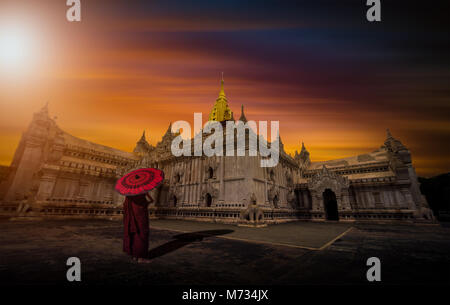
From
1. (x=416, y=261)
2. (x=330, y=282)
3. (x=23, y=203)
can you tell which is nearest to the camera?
(x=330, y=282)

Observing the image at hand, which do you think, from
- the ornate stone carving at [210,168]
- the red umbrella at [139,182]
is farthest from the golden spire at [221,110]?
the red umbrella at [139,182]

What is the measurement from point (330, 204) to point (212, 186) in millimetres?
18660

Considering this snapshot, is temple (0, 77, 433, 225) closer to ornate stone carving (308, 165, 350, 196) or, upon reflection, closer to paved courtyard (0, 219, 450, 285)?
ornate stone carving (308, 165, 350, 196)

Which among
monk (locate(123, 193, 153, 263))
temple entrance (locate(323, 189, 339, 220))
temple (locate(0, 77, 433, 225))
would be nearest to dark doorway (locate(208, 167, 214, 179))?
temple (locate(0, 77, 433, 225))

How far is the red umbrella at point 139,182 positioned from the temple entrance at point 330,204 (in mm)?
26642

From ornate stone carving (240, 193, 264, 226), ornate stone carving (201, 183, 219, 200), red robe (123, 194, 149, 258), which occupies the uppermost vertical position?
ornate stone carving (201, 183, 219, 200)

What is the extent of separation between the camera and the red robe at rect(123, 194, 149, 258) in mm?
4680

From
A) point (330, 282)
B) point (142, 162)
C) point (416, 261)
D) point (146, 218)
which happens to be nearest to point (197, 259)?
point (146, 218)

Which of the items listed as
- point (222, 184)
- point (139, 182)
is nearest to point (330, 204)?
point (222, 184)

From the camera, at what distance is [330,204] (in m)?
26.9

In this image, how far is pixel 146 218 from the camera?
16.4 feet

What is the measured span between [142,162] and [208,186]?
8.86 metres

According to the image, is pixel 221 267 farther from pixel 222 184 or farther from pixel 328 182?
pixel 328 182
